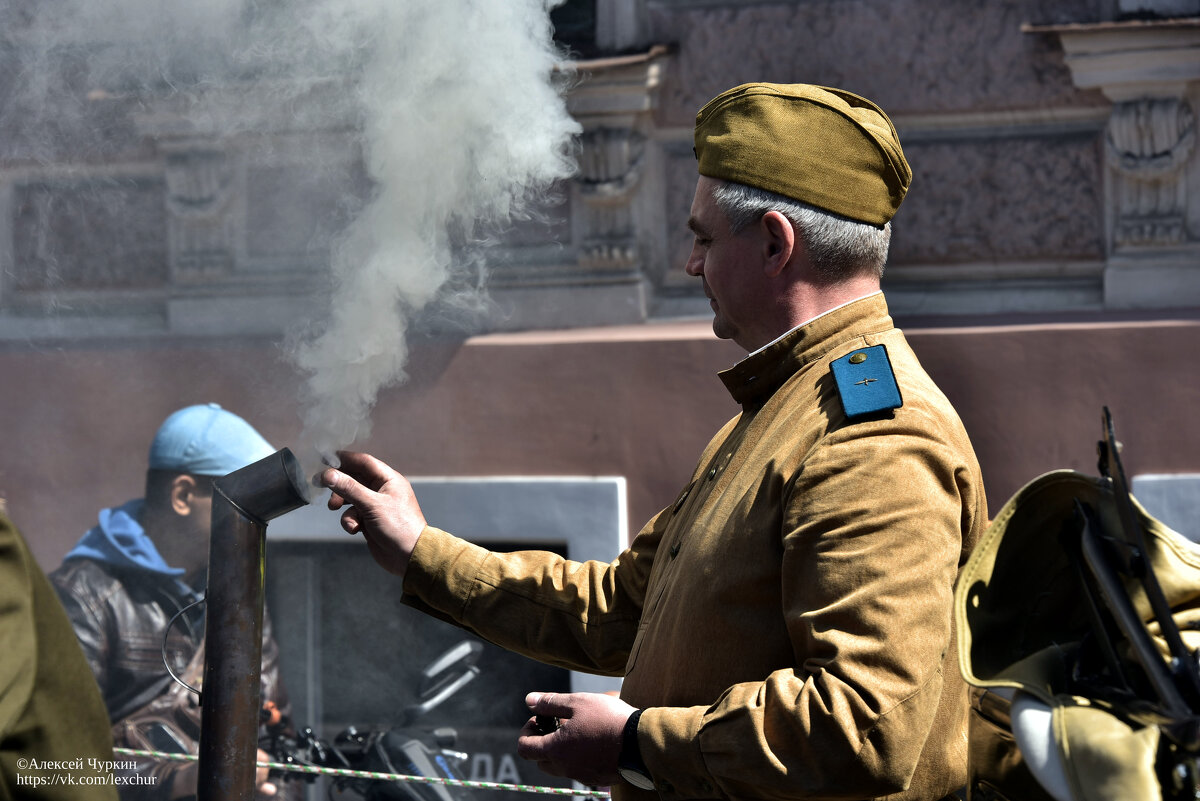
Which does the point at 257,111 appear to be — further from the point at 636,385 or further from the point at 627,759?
the point at 627,759

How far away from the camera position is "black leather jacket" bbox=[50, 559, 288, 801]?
4281 millimetres

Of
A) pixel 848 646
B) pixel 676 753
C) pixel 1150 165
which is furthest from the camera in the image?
pixel 1150 165

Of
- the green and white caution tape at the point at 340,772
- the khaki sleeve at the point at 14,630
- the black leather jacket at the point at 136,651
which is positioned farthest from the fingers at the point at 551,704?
the black leather jacket at the point at 136,651

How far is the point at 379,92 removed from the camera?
3338 millimetres

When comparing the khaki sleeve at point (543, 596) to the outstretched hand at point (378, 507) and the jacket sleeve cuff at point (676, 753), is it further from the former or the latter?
the jacket sleeve cuff at point (676, 753)

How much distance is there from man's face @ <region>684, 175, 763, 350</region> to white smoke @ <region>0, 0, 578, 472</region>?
1.00 metres

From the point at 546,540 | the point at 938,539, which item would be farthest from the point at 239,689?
the point at 546,540

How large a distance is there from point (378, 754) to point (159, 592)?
1.01 metres

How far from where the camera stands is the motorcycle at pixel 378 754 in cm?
421

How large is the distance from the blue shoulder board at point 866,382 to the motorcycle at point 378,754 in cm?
281

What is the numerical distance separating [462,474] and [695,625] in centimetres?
278

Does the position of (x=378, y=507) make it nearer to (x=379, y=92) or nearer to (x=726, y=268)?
(x=726, y=268)

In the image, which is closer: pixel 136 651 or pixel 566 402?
pixel 136 651

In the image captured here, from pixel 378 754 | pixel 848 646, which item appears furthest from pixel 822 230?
pixel 378 754
